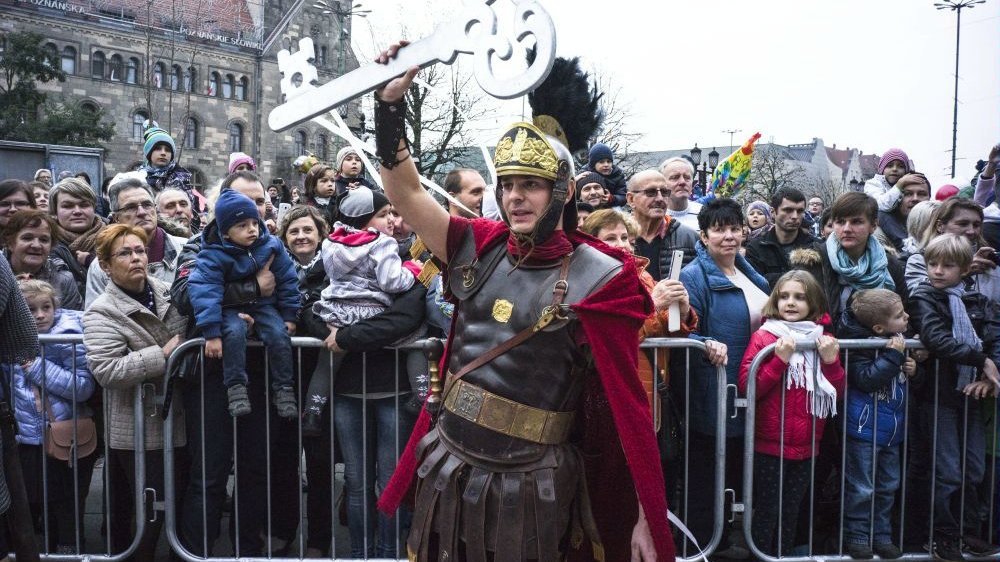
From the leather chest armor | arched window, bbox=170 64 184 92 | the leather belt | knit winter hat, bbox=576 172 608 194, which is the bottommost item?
the leather belt

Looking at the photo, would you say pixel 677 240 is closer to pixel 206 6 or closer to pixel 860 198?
pixel 860 198

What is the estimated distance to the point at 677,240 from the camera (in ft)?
17.3

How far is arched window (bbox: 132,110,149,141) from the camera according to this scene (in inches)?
1673

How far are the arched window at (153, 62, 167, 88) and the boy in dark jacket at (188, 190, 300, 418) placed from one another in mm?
41704

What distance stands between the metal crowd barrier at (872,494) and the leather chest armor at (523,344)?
2.08 m

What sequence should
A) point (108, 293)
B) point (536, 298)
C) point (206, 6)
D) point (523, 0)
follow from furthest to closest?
point (206, 6)
point (108, 293)
point (536, 298)
point (523, 0)

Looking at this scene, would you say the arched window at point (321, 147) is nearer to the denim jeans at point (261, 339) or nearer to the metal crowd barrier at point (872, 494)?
the denim jeans at point (261, 339)

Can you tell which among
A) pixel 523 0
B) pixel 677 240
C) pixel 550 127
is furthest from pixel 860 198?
pixel 523 0

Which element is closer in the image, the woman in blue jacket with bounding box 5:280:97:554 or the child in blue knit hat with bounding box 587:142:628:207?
the woman in blue jacket with bounding box 5:280:97:554

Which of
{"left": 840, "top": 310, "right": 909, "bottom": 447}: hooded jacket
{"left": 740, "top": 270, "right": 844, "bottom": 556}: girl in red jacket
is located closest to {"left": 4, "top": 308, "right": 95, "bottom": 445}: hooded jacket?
{"left": 740, "top": 270, "right": 844, "bottom": 556}: girl in red jacket

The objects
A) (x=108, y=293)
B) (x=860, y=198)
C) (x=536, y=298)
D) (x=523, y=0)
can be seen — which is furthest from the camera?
(x=860, y=198)

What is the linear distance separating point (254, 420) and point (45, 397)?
3.53 feet

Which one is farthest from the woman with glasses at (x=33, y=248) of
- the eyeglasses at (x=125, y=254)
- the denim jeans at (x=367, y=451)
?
the denim jeans at (x=367, y=451)

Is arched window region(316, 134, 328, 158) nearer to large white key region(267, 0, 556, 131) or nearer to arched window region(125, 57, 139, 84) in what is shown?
arched window region(125, 57, 139, 84)
